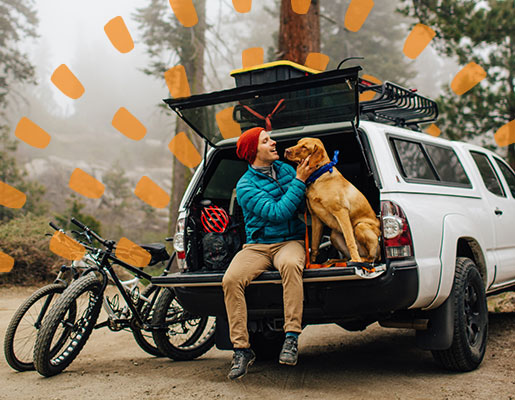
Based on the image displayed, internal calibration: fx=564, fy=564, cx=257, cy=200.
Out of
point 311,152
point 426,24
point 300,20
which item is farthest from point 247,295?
point 426,24

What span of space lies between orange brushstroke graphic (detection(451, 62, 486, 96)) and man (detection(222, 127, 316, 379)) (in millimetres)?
10142

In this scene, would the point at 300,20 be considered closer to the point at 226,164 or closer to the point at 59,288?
the point at 226,164

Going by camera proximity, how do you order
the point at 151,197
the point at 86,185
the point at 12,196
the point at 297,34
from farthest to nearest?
the point at 151,197
the point at 86,185
the point at 12,196
the point at 297,34

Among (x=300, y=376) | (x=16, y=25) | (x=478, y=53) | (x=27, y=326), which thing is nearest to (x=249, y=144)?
(x=300, y=376)

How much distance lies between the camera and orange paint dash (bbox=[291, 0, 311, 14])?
981cm

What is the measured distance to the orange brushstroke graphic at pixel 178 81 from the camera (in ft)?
47.9

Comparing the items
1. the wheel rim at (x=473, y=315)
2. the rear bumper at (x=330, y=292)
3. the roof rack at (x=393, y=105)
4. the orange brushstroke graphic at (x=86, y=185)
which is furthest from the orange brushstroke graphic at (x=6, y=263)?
the orange brushstroke graphic at (x=86, y=185)

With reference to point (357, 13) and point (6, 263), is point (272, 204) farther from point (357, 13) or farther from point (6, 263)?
point (6, 263)

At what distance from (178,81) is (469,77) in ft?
24.7

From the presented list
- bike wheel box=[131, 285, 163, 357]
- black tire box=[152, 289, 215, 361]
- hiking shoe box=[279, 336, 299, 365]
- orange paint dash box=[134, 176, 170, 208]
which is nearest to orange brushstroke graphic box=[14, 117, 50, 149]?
bike wheel box=[131, 285, 163, 357]

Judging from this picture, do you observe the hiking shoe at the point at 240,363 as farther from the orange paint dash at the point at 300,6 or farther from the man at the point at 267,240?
the orange paint dash at the point at 300,6

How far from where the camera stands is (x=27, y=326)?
16.6ft

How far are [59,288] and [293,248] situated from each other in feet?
7.79

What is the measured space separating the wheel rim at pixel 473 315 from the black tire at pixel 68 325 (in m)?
3.12
